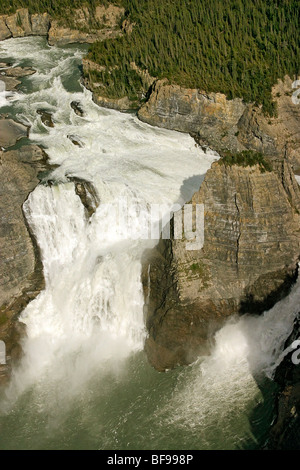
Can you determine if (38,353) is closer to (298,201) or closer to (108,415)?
(108,415)

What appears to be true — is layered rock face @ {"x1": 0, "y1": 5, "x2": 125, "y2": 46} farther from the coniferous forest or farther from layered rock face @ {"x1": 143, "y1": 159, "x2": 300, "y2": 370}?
layered rock face @ {"x1": 143, "y1": 159, "x2": 300, "y2": 370}

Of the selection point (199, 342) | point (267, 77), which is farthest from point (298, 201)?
point (267, 77)

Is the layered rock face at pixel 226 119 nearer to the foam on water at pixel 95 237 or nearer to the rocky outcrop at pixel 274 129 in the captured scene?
the rocky outcrop at pixel 274 129

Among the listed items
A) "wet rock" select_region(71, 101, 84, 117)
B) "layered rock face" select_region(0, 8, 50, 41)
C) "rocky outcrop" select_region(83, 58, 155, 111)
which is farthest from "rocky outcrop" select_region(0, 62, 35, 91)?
"layered rock face" select_region(0, 8, 50, 41)

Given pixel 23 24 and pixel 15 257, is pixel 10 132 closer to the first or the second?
pixel 15 257

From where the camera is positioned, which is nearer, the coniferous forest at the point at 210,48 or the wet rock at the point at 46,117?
the wet rock at the point at 46,117

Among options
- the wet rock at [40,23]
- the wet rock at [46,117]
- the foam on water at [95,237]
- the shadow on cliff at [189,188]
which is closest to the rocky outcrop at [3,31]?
the wet rock at [40,23]
